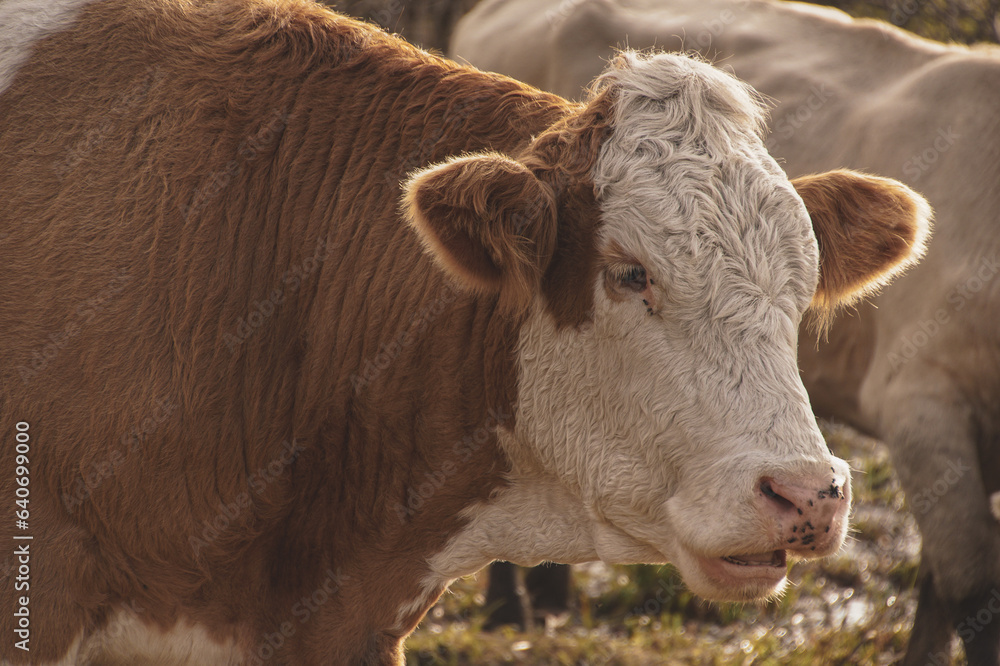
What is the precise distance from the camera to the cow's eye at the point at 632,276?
2.44m

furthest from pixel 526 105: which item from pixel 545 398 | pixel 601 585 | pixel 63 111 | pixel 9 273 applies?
pixel 601 585

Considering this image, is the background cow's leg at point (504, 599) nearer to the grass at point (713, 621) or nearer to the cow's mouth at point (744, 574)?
the grass at point (713, 621)

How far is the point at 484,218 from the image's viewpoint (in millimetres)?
2395

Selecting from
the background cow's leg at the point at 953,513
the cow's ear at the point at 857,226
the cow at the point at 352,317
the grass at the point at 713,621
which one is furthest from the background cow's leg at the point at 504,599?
the cow's ear at the point at 857,226

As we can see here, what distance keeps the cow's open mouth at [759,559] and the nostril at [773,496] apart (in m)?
0.19

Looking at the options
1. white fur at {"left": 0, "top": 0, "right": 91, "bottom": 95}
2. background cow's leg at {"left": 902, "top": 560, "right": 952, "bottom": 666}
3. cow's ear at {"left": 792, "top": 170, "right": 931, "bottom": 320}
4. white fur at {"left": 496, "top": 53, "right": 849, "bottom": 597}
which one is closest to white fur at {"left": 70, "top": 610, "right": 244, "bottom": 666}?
white fur at {"left": 496, "top": 53, "right": 849, "bottom": 597}

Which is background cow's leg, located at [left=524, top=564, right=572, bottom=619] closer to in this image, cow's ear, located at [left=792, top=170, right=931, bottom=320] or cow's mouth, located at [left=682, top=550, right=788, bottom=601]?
cow's ear, located at [left=792, top=170, right=931, bottom=320]

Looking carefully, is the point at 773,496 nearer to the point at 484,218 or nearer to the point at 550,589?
the point at 484,218

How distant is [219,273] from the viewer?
109 inches

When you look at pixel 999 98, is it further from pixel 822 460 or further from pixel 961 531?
pixel 822 460

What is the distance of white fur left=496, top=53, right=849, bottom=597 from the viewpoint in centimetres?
232

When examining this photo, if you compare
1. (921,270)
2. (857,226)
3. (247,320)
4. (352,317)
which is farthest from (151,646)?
(921,270)

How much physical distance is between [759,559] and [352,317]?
124 centimetres

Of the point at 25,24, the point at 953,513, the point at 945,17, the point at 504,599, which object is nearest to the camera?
the point at 25,24
